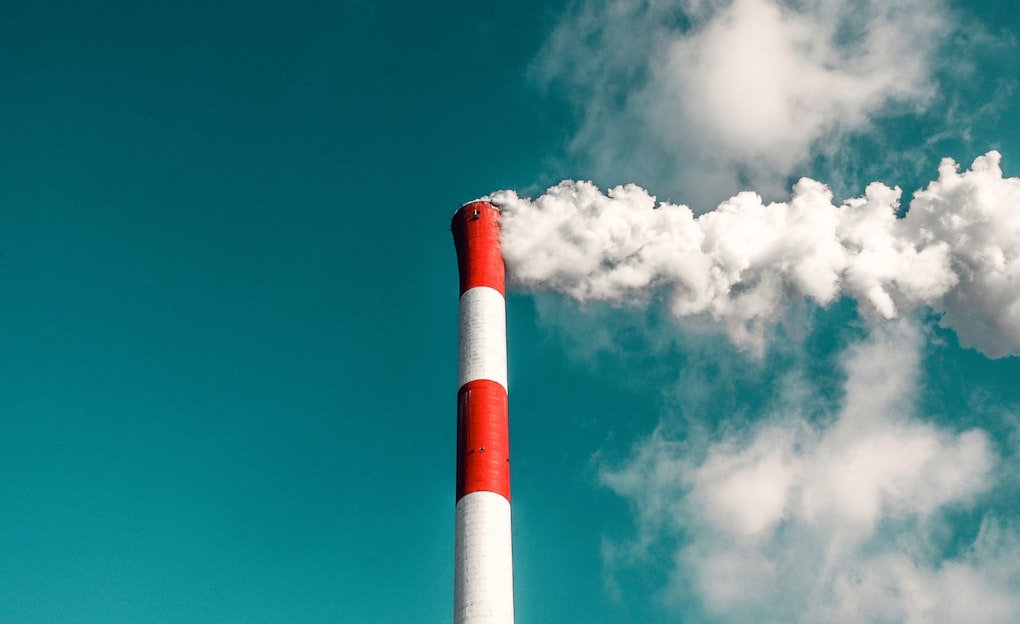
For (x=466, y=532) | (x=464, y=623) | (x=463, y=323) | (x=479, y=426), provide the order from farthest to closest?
1. (x=463, y=323)
2. (x=479, y=426)
3. (x=466, y=532)
4. (x=464, y=623)

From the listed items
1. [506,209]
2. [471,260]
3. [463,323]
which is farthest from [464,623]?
[506,209]

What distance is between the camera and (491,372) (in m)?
34.2

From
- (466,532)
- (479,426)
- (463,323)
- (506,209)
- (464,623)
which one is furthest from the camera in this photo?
(506,209)

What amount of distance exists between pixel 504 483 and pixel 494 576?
12.2ft

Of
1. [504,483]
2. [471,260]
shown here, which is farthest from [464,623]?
[471,260]

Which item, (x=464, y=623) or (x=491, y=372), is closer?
(x=464, y=623)

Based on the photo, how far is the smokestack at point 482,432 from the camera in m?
29.2

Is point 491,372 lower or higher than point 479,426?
higher

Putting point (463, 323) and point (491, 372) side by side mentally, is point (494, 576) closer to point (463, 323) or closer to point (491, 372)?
point (491, 372)

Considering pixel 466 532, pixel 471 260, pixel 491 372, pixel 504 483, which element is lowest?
pixel 466 532

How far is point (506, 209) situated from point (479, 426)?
1172cm

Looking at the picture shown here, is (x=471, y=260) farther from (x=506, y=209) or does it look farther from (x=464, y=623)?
(x=464, y=623)

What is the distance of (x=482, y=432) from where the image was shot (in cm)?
3250

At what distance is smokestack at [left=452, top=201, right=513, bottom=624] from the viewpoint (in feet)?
95.9
